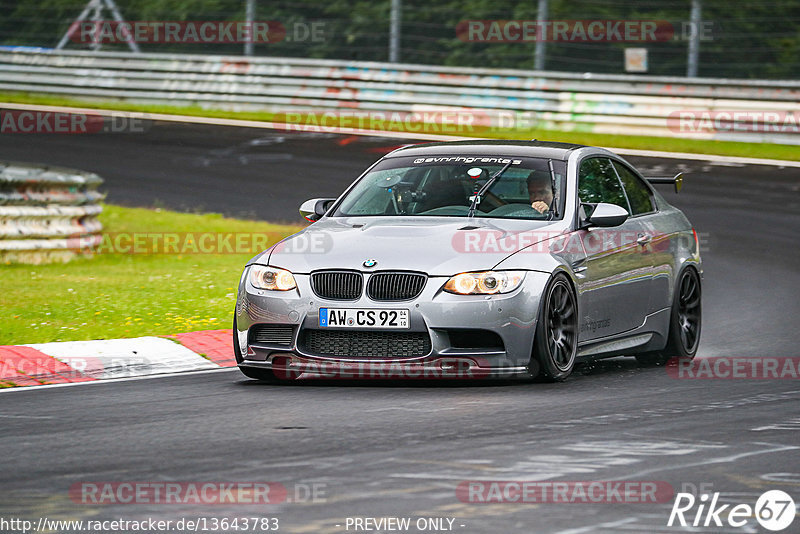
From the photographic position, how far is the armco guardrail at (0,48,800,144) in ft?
80.4

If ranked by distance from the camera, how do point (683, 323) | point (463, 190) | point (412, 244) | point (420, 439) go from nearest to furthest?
point (420, 439) < point (412, 244) < point (463, 190) < point (683, 323)

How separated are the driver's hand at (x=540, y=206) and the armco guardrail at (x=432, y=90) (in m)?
14.5

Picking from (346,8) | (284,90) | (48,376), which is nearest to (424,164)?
(48,376)

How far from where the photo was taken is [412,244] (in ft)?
30.9

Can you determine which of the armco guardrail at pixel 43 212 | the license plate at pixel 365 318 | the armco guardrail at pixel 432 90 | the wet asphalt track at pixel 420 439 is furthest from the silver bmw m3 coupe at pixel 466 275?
the armco guardrail at pixel 432 90

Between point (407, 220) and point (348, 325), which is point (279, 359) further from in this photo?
point (407, 220)

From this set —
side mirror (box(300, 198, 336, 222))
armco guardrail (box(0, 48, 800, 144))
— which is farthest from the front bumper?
armco guardrail (box(0, 48, 800, 144))

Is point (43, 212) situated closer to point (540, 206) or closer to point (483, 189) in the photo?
point (483, 189)

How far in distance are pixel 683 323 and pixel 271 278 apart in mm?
3363

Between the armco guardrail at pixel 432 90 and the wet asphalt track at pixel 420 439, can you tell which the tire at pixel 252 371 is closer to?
the wet asphalt track at pixel 420 439

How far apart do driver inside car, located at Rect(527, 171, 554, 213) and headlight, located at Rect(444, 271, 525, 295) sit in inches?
43.0

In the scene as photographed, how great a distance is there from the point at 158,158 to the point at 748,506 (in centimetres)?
1941

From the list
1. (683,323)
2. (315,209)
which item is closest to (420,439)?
(315,209)

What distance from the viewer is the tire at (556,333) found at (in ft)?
30.5
